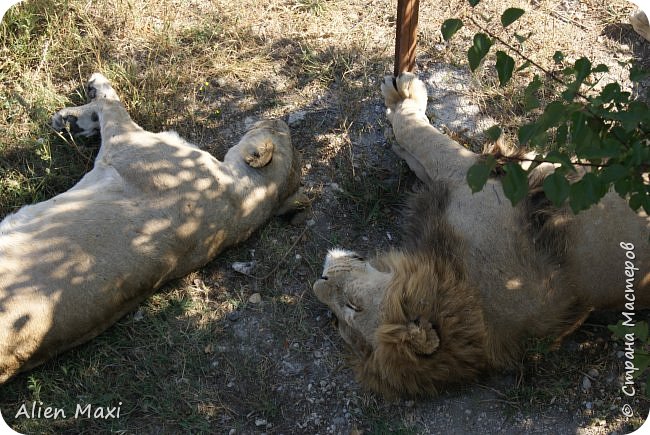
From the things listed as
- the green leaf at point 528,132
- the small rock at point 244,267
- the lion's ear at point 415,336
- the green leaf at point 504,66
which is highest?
the green leaf at point 504,66

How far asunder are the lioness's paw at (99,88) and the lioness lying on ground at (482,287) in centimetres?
177

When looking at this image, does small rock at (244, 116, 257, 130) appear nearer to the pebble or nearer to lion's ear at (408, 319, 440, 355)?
the pebble

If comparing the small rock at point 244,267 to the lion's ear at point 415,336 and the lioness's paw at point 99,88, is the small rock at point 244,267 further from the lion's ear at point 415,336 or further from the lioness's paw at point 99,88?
the lioness's paw at point 99,88

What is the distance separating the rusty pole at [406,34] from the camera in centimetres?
392

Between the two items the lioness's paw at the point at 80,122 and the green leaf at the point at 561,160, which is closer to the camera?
the green leaf at the point at 561,160

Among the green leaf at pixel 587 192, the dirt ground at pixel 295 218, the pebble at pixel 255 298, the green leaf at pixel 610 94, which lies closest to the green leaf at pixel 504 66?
the green leaf at pixel 610 94

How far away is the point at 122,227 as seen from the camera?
362 cm

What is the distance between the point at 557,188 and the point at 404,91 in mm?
2310

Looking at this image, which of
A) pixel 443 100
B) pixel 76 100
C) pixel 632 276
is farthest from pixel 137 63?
pixel 632 276

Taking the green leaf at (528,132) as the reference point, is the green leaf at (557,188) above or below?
below

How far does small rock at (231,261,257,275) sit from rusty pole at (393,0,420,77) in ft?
4.78

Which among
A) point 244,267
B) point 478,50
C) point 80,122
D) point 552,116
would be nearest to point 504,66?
point 478,50

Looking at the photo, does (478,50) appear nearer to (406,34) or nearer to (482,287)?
(482,287)

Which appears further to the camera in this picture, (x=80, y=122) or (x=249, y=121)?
(x=249, y=121)
